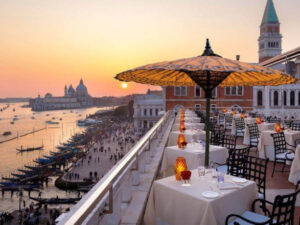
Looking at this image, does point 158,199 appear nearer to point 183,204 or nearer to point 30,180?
point 183,204

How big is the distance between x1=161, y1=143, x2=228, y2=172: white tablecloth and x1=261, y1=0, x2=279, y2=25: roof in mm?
66255

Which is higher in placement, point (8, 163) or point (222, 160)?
point (222, 160)

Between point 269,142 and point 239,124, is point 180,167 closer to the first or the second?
point 269,142

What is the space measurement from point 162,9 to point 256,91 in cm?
1986

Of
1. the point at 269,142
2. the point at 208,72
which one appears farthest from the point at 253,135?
the point at 208,72

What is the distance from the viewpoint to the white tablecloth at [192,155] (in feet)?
14.9

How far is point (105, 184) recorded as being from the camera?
163cm

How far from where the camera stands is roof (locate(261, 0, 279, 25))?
6075 centimetres

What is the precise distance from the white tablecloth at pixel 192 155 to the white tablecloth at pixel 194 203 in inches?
58.8

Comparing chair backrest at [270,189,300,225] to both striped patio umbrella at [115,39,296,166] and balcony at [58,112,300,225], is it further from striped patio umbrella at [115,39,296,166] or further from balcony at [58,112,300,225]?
striped patio umbrella at [115,39,296,166]

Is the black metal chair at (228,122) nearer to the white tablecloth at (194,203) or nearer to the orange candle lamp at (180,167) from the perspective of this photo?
the white tablecloth at (194,203)

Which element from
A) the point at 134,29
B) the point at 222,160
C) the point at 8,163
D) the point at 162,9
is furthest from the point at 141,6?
the point at 8,163

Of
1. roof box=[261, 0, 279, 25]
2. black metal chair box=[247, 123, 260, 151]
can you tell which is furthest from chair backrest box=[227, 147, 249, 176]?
roof box=[261, 0, 279, 25]

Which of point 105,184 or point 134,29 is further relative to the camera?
point 134,29
